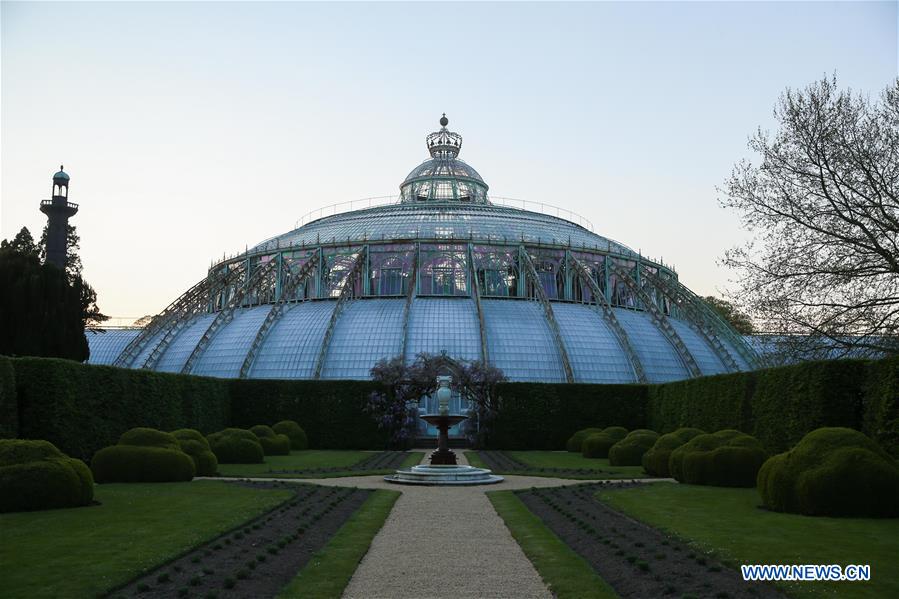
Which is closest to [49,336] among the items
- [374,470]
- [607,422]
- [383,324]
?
[383,324]

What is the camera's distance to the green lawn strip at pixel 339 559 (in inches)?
452

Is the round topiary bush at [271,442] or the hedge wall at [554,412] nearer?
the round topiary bush at [271,442]

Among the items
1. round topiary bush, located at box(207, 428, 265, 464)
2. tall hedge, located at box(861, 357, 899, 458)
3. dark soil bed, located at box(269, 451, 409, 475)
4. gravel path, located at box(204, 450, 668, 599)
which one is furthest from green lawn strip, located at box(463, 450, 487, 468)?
tall hedge, located at box(861, 357, 899, 458)

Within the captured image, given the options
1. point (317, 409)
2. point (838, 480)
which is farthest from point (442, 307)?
point (838, 480)

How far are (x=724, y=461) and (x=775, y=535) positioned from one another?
10694 mm

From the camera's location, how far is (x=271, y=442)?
4147cm

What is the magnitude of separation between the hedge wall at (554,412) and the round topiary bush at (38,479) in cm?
3086

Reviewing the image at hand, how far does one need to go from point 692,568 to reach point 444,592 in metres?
4.02

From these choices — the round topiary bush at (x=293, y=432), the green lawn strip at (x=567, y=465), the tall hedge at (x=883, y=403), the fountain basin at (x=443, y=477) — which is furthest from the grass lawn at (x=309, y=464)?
the tall hedge at (x=883, y=403)

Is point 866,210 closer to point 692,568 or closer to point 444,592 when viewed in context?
point 692,568

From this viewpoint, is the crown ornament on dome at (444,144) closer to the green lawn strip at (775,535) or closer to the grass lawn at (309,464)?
the grass lawn at (309,464)

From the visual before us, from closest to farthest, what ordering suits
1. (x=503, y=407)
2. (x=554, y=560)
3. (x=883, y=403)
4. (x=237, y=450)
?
(x=554, y=560) → (x=883, y=403) → (x=237, y=450) → (x=503, y=407)

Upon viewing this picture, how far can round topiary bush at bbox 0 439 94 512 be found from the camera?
1853 centimetres

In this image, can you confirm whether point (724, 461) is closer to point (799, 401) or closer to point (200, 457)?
point (799, 401)
